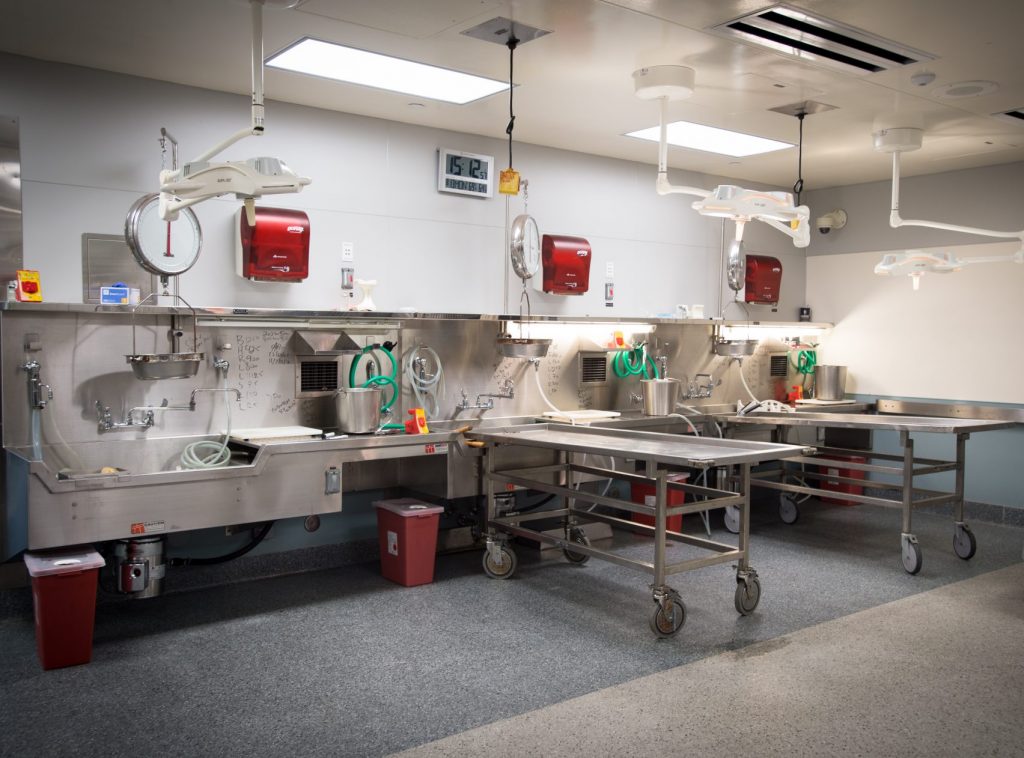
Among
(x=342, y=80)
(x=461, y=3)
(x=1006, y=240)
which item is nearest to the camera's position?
(x=461, y=3)

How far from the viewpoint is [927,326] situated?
273 inches

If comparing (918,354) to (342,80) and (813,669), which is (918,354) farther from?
(342,80)

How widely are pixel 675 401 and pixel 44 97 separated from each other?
4.31 metres

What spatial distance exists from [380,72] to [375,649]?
2.88 metres

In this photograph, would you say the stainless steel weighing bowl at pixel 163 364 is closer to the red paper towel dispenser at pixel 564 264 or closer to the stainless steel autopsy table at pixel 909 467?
the red paper towel dispenser at pixel 564 264

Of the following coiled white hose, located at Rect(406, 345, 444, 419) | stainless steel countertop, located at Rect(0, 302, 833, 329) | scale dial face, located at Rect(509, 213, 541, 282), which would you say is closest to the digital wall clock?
scale dial face, located at Rect(509, 213, 541, 282)

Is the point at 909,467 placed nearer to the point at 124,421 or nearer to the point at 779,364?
the point at 779,364

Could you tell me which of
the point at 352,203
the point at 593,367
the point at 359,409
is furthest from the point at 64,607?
the point at 593,367

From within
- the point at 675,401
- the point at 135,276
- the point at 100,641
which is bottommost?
the point at 100,641

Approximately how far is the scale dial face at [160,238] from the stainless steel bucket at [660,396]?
3.20 m

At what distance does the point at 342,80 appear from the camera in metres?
4.37

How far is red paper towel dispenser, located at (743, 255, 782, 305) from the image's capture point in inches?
280

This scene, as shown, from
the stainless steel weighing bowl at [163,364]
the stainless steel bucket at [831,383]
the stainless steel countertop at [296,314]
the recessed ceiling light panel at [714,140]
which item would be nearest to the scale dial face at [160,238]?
the stainless steel countertop at [296,314]

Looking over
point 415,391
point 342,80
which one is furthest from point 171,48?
point 415,391
